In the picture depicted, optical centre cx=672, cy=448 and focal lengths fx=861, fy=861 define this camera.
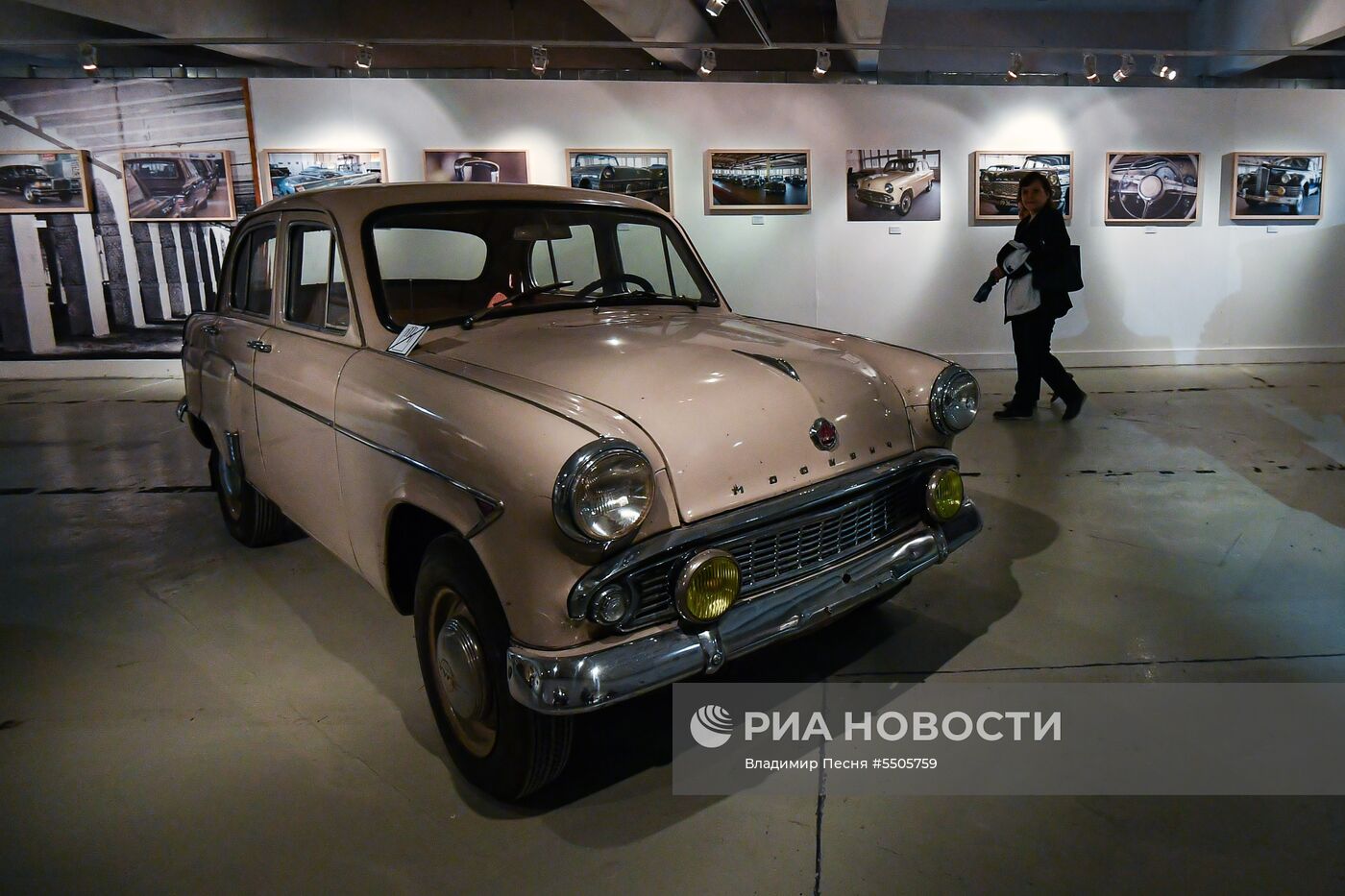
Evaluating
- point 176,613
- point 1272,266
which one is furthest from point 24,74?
point 1272,266

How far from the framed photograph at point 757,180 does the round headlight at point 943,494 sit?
6.36 metres

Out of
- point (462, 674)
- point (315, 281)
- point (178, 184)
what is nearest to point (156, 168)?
point (178, 184)

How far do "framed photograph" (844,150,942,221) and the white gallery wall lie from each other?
9 centimetres

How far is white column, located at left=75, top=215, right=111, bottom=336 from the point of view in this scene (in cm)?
884

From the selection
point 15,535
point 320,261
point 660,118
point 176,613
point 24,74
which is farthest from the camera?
point 24,74

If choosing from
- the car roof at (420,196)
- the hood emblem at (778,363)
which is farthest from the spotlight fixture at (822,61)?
the hood emblem at (778,363)

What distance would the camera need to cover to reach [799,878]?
185 cm

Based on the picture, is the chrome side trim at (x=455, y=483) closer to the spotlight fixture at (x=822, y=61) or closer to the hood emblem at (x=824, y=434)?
the hood emblem at (x=824, y=434)

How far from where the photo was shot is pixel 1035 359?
620 cm

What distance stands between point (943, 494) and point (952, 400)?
Result: 0.29 m

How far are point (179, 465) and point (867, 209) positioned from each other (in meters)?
6.42

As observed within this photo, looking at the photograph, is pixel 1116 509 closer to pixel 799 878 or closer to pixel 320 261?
pixel 799 878

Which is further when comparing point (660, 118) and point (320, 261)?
point (660, 118)

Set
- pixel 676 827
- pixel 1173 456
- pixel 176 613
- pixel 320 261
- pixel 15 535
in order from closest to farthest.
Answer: pixel 676 827 < pixel 320 261 < pixel 176 613 < pixel 15 535 < pixel 1173 456
